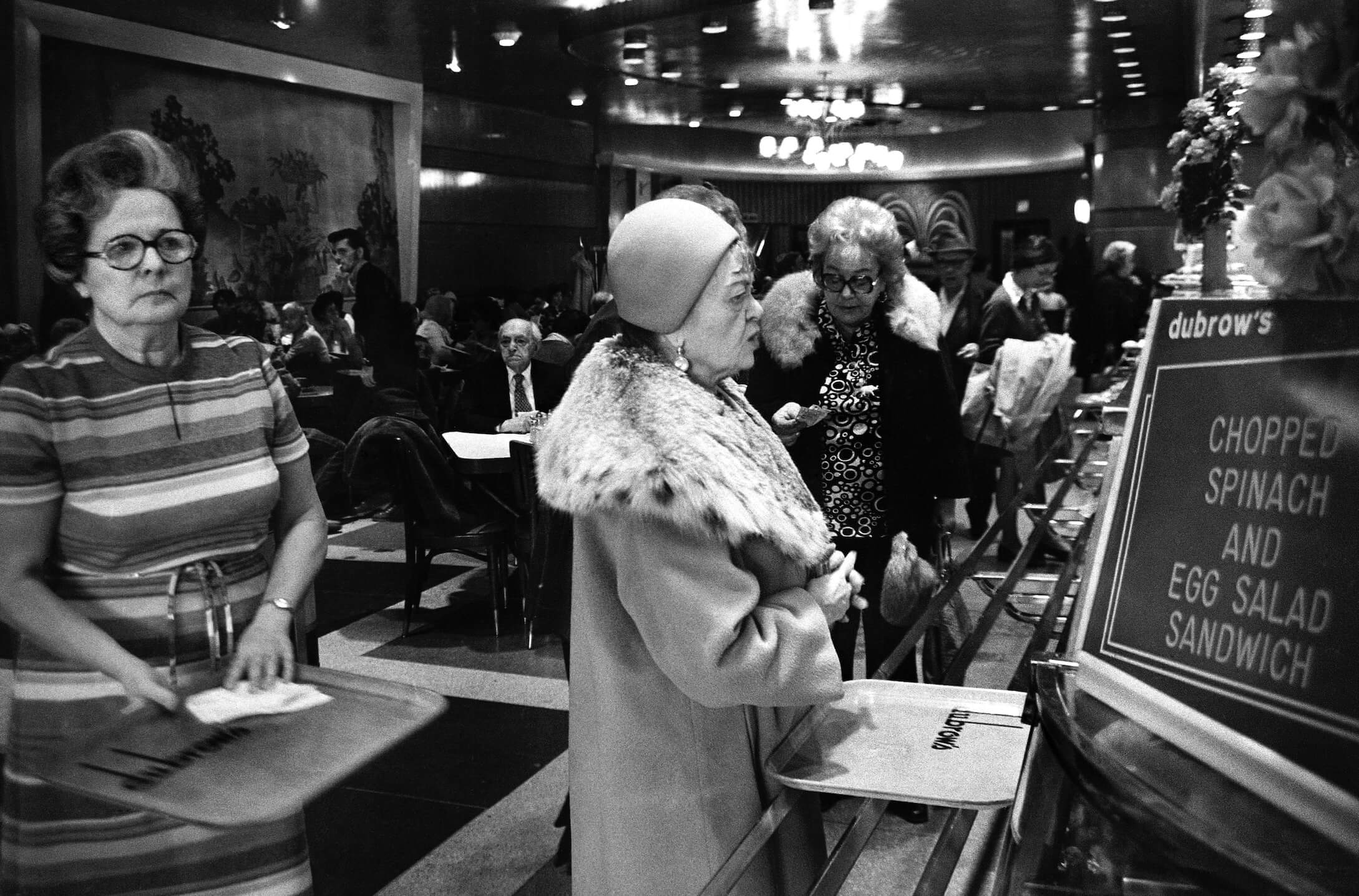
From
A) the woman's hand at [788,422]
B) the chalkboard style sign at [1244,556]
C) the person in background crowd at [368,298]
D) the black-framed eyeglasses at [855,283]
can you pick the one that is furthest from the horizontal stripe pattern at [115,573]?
the person in background crowd at [368,298]

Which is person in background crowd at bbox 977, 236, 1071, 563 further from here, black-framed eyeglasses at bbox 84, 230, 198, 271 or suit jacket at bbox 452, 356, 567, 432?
black-framed eyeglasses at bbox 84, 230, 198, 271

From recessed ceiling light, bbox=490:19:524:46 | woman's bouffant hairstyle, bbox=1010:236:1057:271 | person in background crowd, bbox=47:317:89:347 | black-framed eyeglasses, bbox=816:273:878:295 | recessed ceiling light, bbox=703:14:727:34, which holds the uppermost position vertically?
recessed ceiling light, bbox=703:14:727:34

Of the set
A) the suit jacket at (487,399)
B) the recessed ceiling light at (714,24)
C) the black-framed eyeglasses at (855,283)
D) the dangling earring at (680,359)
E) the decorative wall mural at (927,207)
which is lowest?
the suit jacket at (487,399)

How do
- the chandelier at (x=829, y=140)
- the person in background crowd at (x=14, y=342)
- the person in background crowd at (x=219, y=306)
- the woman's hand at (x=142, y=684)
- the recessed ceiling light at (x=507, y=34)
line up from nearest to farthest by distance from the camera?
1. the woman's hand at (x=142, y=684)
2. the person in background crowd at (x=14, y=342)
3. the person in background crowd at (x=219, y=306)
4. the recessed ceiling light at (x=507, y=34)
5. the chandelier at (x=829, y=140)

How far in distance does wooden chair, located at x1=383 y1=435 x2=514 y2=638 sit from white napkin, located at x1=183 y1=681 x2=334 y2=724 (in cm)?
403

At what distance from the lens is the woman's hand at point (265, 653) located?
168cm

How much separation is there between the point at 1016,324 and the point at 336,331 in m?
3.52

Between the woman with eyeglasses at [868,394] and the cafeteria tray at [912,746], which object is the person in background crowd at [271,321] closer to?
the woman with eyeglasses at [868,394]

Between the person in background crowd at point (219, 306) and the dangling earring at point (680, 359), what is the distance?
3.55 metres

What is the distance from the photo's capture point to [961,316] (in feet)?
22.8

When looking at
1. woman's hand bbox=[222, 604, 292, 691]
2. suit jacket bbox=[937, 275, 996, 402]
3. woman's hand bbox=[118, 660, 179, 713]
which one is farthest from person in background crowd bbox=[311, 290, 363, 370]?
woman's hand bbox=[118, 660, 179, 713]

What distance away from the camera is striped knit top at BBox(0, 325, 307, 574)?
1.70 meters

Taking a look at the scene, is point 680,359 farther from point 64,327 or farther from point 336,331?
point 336,331

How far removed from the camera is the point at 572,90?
556 inches
